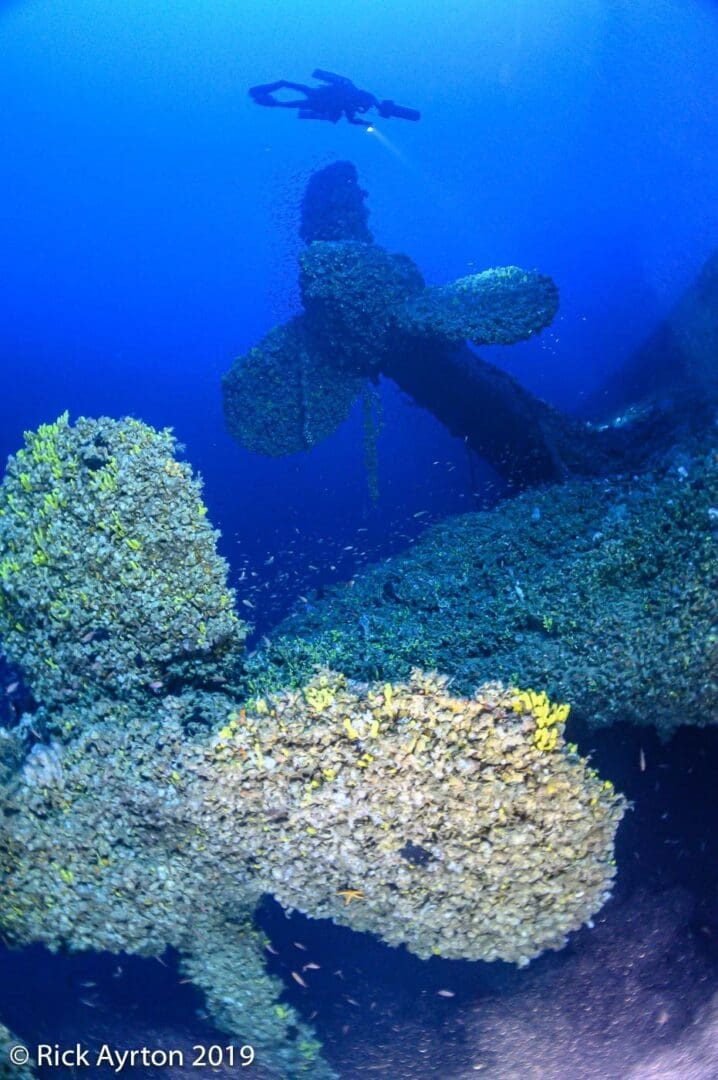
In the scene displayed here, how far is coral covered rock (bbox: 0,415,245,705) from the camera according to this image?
3.65 metres

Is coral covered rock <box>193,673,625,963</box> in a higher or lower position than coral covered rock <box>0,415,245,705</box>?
lower

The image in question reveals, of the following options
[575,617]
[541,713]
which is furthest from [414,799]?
[575,617]

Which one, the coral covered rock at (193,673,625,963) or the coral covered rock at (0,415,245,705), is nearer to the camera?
the coral covered rock at (193,673,625,963)

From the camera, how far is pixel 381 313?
797cm

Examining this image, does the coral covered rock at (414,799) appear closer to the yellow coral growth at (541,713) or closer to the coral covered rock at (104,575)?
the yellow coral growth at (541,713)

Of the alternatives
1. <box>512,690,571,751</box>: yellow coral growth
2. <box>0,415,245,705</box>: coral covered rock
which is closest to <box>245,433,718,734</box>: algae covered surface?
<box>512,690,571,751</box>: yellow coral growth

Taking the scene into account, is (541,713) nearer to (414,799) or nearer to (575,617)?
(414,799)

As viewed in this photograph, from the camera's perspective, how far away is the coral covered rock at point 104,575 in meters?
3.65

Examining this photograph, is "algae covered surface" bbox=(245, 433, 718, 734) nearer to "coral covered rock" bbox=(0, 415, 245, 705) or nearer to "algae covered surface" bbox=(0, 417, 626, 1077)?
"algae covered surface" bbox=(0, 417, 626, 1077)

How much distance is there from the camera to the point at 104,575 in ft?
12.0

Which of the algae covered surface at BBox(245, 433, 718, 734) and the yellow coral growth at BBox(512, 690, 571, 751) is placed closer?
the yellow coral growth at BBox(512, 690, 571, 751)

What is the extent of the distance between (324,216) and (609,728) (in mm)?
10093

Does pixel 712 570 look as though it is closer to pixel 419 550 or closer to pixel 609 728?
pixel 609 728

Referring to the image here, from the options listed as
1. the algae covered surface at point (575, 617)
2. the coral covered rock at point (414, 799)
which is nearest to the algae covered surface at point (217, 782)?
the coral covered rock at point (414, 799)
